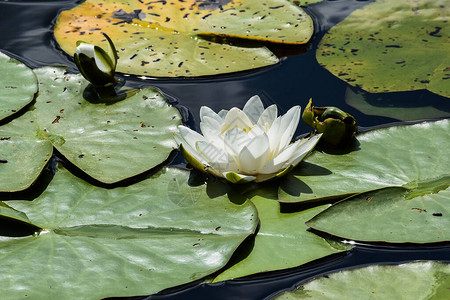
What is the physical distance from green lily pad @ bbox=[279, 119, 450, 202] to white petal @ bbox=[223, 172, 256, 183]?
0.14 m

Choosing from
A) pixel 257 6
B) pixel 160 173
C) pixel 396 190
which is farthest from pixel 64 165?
pixel 257 6

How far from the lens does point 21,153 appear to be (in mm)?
2146

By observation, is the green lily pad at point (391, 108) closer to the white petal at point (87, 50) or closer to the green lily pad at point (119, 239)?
the green lily pad at point (119, 239)

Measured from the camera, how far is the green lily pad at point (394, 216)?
1.75 metres

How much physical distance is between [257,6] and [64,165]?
184 centimetres

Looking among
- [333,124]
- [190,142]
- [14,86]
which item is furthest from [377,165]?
[14,86]

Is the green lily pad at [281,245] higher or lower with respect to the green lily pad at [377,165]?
lower

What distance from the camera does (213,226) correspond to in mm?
1827

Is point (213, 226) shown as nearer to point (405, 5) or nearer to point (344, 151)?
point (344, 151)

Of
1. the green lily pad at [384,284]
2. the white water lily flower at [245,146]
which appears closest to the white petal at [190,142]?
the white water lily flower at [245,146]

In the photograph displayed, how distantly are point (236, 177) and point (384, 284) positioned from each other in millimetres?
672

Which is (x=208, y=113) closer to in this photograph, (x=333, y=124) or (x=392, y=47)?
(x=333, y=124)

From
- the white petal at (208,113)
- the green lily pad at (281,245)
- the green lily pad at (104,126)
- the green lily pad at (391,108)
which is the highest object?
the white petal at (208,113)

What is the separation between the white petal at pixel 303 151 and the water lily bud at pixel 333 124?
14 centimetres
